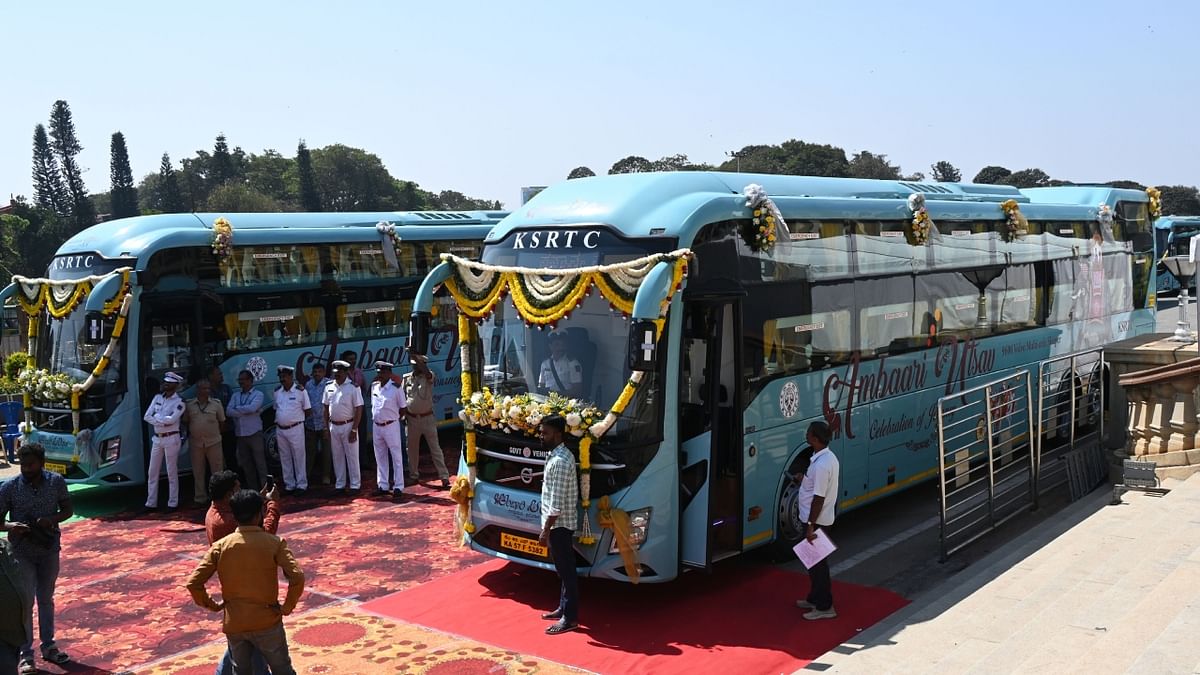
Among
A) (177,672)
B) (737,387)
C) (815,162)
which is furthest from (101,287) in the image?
(815,162)

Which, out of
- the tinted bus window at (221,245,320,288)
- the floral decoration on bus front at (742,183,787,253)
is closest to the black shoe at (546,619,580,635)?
the floral decoration on bus front at (742,183,787,253)

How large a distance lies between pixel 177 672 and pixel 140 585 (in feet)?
9.00

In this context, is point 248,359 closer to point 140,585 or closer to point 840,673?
point 140,585

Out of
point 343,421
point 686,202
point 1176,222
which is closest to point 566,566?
point 686,202

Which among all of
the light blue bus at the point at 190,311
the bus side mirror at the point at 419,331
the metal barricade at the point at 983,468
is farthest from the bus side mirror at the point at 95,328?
the metal barricade at the point at 983,468

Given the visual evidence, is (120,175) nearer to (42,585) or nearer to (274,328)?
(274,328)

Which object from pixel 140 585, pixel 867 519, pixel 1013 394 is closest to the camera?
pixel 140 585

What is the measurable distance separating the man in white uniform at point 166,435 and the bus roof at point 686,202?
5.55 meters

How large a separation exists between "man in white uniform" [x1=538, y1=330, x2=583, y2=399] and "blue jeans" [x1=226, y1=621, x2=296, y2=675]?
3190 millimetres

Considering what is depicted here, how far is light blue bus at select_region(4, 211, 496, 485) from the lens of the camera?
1317 cm

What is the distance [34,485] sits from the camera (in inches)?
311

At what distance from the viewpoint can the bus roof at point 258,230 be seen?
13.5 meters

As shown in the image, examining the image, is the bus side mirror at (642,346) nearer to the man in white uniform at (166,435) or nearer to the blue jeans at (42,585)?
the blue jeans at (42,585)

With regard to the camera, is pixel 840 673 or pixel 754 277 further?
pixel 754 277
